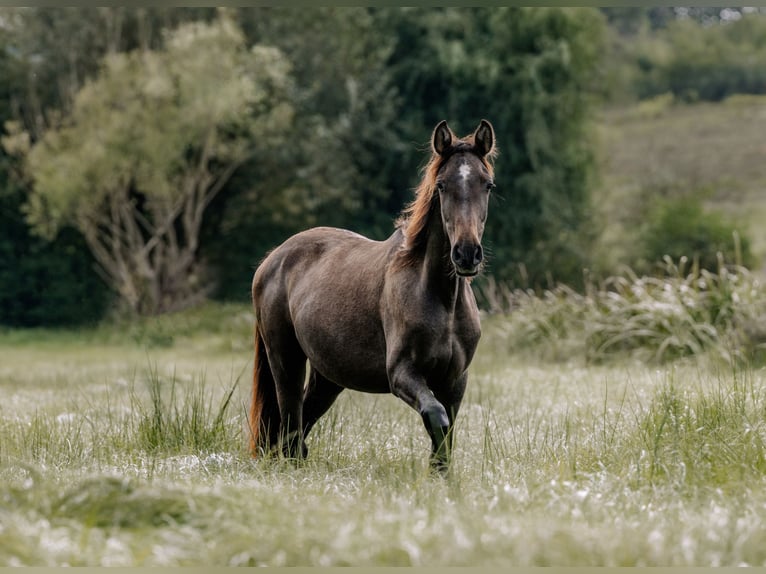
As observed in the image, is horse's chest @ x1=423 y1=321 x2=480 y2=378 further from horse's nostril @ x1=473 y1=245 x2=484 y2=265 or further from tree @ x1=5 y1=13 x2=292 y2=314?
tree @ x1=5 y1=13 x2=292 y2=314

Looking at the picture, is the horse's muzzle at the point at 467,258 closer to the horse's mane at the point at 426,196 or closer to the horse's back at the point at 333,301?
the horse's mane at the point at 426,196

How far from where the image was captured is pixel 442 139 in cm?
560

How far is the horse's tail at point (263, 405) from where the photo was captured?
6.88 metres

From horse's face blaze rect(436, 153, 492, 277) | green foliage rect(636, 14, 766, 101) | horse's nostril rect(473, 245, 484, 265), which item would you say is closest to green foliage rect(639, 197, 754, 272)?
green foliage rect(636, 14, 766, 101)

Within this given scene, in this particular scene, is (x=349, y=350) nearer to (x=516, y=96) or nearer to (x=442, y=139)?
(x=442, y=139)

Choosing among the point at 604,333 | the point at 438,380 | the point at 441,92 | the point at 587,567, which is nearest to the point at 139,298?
the point at 441,92

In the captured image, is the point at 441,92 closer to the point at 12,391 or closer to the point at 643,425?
the point at 12,391

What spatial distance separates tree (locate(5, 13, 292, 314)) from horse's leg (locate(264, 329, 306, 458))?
49.3ft

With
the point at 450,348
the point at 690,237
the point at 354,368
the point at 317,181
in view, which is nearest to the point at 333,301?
the point at 354,368

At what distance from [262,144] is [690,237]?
10.6 meters

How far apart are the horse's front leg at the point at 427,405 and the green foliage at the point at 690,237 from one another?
65.0ft

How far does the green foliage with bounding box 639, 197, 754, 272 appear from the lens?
24.5m

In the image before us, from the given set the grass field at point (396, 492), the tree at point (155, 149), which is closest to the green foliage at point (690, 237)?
the tree at point (155, 149)

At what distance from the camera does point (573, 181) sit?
85.0ft
